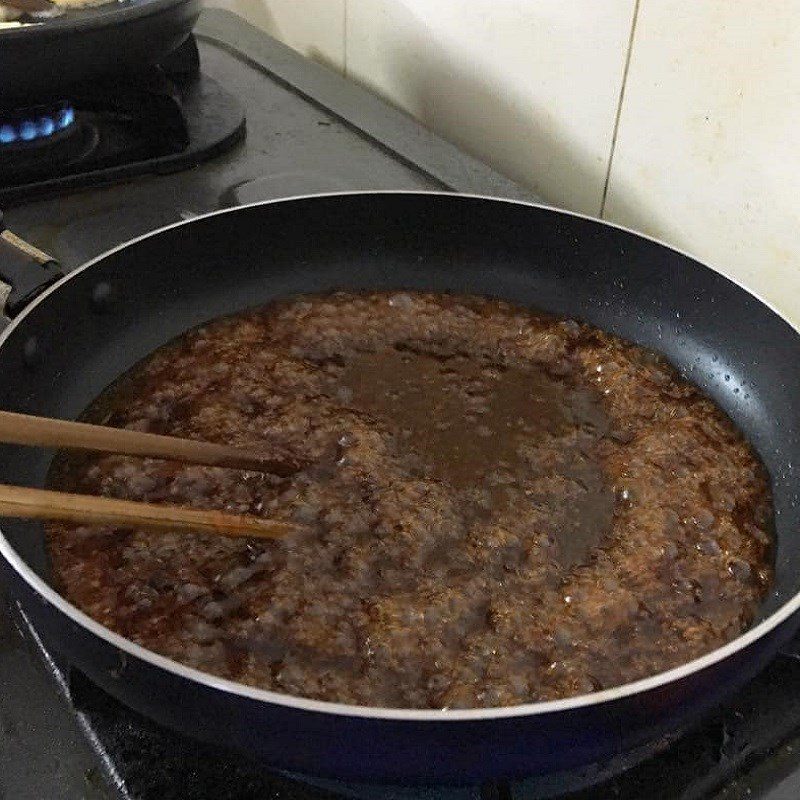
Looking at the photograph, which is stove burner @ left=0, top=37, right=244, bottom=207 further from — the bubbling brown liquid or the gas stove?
the bubbling brown liquid

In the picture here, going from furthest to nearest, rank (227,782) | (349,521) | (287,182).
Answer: (287,182) → (349,521) → (227,782)

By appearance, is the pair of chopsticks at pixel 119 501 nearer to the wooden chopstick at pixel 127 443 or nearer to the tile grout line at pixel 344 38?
the wooden chopstick at pixel 127 443

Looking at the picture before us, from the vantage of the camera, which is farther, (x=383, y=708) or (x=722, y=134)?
(x=722, y=134)

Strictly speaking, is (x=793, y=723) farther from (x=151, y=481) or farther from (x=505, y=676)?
(x=151, y=481)

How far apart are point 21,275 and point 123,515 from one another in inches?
14.4

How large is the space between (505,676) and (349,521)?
0.19 meters

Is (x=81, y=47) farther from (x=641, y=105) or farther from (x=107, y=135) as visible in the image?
(x=641, y=105)

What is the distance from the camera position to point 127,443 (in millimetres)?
700

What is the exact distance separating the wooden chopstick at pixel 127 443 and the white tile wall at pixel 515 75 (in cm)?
56

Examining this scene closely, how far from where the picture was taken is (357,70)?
1.50 meters

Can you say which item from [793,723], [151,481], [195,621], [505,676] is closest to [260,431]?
[151,481]

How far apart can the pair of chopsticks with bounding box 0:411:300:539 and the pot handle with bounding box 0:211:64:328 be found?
25 centimetres

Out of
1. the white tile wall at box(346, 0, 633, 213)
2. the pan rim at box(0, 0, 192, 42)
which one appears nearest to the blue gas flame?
the pan rim at box(0, 0, 192, 42)

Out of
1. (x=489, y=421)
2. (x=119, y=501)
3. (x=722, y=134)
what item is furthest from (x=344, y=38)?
(x=119, y=501)
